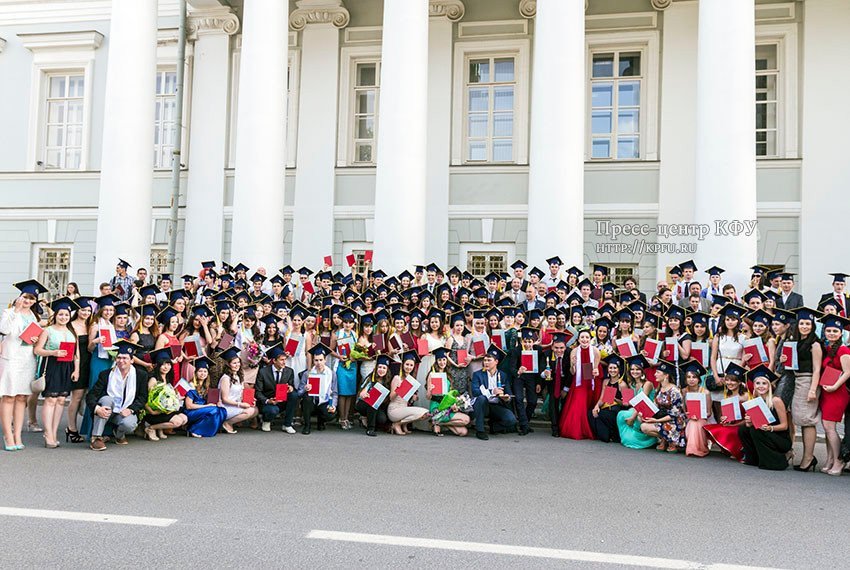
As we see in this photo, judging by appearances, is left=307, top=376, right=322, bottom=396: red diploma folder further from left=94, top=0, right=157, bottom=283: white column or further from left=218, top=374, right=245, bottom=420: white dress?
left=94, top=0, right=157, bottom=283: white column

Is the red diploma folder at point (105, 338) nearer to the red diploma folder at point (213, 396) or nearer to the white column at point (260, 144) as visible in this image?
the red diploma folder at point (213, 396)

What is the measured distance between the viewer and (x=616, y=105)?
18688 mm

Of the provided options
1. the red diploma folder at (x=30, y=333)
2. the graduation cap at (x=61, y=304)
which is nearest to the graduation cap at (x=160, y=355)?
the graduation cap at (x=61, y=304)

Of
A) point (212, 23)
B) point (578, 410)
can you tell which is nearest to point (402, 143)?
point (578, 410)

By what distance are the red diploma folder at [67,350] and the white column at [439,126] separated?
1119 cm

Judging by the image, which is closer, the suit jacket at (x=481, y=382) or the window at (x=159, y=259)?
the suit jacket at (x=481, y=382)

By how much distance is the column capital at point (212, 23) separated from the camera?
66.0 ft

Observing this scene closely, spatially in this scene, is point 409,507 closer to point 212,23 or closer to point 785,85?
point 785,85

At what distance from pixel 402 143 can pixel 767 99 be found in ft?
31.4

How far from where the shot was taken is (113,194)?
16.4 m

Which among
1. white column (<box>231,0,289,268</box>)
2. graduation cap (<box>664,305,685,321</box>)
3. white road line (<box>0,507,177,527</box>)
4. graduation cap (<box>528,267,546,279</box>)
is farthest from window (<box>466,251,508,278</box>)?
white road line (<box>0,507,177,527</box>)

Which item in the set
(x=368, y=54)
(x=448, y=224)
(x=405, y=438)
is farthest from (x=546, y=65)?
(x=405, y=438)

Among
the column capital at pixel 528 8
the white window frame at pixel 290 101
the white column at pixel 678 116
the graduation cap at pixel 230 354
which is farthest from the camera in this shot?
the white window frame at pixel 290 101

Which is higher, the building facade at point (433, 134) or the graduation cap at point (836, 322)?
the building facade at point (433, 134)
